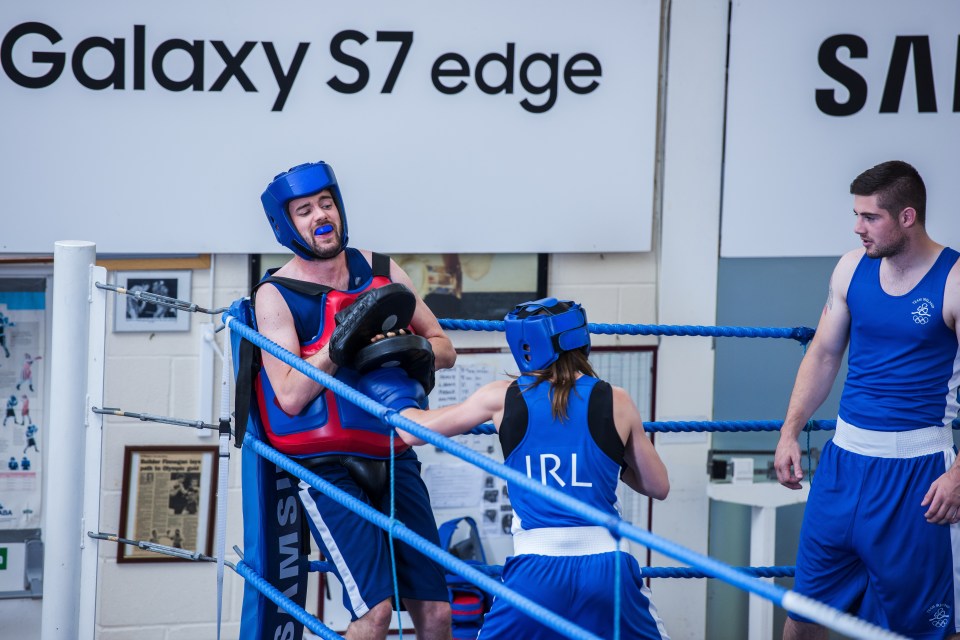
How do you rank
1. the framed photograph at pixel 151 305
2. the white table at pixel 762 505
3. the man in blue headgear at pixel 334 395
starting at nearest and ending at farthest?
1. the man in blue headgear at pixel 334 395
2. the framed photograph at pixel 151 305
3. the white table at pixel 762 505

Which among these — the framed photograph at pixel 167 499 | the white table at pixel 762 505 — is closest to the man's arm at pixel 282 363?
the framed photograph at pixel 167 499

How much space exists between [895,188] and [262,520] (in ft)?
4.88

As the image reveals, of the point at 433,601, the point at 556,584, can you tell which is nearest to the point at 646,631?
the point at 556,584

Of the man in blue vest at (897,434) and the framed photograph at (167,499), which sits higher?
the man in blue vest at (897,434)

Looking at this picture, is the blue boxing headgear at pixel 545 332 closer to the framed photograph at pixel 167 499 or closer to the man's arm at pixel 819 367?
the man's arm at pixel 819 367

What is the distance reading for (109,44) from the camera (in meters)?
3.72

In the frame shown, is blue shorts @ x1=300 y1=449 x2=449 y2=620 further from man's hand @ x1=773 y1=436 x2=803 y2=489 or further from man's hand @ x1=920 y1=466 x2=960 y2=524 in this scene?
man's hand @ x1=920 y1=466 x2=960 y2=524

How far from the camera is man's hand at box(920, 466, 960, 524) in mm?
2367

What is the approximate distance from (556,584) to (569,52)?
233 centimetres

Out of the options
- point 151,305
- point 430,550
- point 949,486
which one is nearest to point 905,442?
point 949,486

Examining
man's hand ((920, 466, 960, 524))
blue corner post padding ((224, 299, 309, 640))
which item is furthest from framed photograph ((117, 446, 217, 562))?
man's hand ((920, 466, 960, 524))

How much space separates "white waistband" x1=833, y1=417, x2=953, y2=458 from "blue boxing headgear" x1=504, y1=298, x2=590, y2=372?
2.51 feet

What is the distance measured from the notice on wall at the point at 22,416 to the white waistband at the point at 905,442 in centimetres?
282

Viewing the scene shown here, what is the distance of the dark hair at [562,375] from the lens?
2088mm
